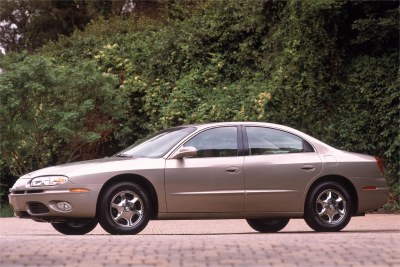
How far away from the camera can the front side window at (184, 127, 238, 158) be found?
13.4 meters

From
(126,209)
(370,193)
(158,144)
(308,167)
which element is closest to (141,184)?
(126,209)

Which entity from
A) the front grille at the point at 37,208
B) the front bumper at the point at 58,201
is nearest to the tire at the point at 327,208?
the front bumper at the point at 58,201

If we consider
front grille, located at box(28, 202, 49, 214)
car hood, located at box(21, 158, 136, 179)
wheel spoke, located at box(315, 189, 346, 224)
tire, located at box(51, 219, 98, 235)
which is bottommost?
tire, located at box(51, 219, 98, 235)

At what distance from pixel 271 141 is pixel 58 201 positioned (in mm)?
3015

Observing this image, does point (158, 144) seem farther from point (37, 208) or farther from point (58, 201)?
point (37, 208)

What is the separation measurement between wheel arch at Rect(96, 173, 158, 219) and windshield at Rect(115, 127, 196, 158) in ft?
1.48

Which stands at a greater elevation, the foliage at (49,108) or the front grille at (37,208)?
the foliage at (49,108)

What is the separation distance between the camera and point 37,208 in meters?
13.0

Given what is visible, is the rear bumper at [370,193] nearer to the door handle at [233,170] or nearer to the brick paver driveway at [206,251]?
the door handle at [233,170]

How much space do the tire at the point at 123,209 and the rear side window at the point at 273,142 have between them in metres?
1.74

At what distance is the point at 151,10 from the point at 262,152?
28.2m

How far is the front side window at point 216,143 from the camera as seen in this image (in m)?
13.4

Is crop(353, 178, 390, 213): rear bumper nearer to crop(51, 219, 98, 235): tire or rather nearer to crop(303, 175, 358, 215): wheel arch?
crop(303, 175, 358, 215): wheel arch

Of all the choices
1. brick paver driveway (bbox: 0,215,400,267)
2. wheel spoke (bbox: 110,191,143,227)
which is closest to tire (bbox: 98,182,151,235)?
wheel spoke (bbox: 110,191,143,227)
